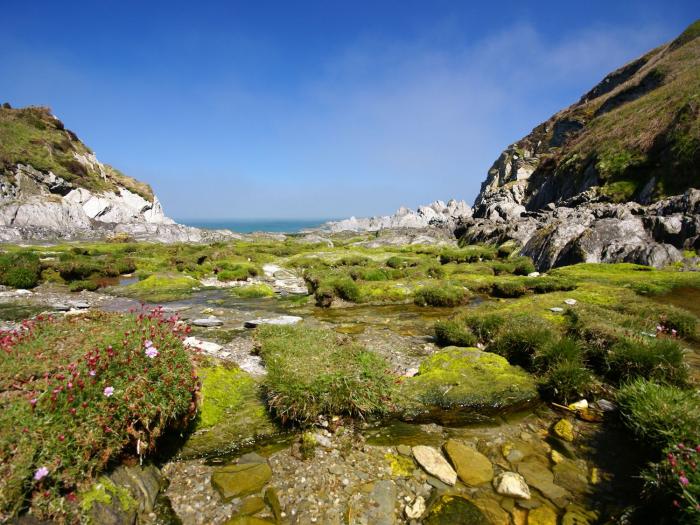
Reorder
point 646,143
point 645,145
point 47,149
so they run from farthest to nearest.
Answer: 1. point 47,149
2. point 646,143
3. point 645,145

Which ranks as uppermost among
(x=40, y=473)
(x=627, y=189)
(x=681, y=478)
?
(x=627, y=189)

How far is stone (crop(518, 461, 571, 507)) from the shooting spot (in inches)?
221

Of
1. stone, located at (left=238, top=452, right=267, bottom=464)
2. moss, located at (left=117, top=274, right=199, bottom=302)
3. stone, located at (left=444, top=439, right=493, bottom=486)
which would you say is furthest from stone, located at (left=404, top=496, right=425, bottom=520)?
moss, located at (left=117, top=274, right=199, bottom=302)

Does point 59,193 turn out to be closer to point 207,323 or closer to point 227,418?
point 207,323

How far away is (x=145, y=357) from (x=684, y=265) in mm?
35021

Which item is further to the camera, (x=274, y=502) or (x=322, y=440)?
(x=322, y=440)

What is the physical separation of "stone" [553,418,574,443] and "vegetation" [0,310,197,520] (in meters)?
7.52

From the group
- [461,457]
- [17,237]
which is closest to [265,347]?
[461,457]

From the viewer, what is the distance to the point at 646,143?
58406 mm

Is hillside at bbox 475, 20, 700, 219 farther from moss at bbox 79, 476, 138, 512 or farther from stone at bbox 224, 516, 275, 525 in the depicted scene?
moss at bbox 79, 476, 138, 512

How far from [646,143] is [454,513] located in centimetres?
7649

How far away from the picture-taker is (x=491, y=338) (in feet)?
39.3

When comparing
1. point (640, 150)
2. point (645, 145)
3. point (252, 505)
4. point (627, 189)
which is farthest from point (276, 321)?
point (645, 145)

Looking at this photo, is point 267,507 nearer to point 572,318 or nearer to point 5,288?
point 572,318
